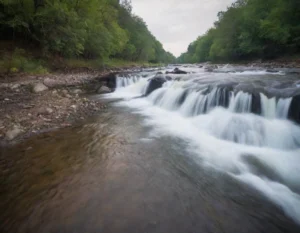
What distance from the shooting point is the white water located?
3.20 meters

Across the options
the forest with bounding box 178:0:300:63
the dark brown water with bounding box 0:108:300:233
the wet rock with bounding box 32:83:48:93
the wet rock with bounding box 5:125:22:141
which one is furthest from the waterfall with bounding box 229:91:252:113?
the forest with bounding box 178:0:300:63

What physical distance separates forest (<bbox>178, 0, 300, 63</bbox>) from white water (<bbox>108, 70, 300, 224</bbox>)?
2114cm

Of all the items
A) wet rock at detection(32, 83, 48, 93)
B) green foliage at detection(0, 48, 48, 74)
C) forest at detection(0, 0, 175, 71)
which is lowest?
wet rock at detection(32, 83, 48, 93)

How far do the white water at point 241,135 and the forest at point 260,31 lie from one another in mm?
21136

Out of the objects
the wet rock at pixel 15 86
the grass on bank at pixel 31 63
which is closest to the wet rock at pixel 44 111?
the wet rock at pixel 15 86

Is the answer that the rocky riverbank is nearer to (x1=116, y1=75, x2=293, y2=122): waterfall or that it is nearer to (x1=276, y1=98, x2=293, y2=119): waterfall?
(x1=116, y1=75, x2=293, y2=122): waterfall

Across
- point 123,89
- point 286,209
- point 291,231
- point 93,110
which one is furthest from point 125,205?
point 123,89

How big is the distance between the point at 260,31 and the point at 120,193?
32507mm

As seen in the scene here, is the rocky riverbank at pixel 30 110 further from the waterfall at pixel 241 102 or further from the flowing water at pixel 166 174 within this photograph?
the waterfall at pixel 241 102

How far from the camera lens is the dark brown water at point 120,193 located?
227 cm

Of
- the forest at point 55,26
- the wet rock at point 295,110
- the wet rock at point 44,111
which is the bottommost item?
the wet rock at point 44,111

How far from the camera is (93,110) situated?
23.9 ft

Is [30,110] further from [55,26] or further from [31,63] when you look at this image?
[55,26]

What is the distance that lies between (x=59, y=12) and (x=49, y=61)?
4575 millimetres
